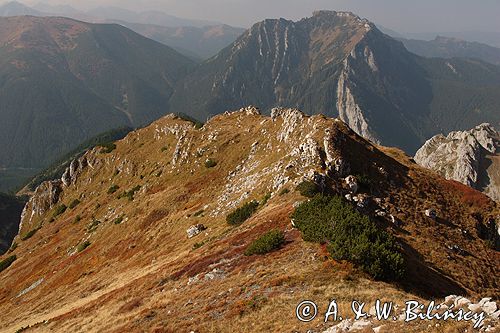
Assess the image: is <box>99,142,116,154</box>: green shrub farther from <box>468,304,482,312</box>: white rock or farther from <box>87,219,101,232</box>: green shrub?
<box>468,304,482,312</box>: white rock

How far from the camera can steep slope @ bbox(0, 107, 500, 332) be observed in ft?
96.0

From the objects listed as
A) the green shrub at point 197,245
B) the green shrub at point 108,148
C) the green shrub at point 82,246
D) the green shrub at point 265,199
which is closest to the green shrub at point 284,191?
the green shrub at point 265,199

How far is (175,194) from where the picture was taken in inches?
3243

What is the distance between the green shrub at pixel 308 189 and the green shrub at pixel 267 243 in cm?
1046

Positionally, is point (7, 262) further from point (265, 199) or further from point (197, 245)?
point (265, 199)

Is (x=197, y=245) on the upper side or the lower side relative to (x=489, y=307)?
lower

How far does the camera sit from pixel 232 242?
4359cm

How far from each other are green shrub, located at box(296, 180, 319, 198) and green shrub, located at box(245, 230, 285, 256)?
10457mm

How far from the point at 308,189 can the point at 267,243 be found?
43.3 feet

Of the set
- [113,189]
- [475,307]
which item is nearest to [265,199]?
[475,307]

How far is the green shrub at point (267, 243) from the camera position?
3734 cm

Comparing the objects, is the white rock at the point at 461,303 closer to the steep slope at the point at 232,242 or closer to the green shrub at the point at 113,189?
the steep slope at the point at 232,242

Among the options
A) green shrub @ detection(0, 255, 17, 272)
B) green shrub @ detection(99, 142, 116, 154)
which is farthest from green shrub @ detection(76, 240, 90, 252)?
green shrub @ detection(99, 142, 116, 154)

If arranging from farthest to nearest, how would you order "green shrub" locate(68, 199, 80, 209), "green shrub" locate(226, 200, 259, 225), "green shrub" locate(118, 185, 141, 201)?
"green shrub" locate(68, 199, 80, 209) → "green shrub" locate(118, 185, 141, 201) → "green shrub" locate(226, 200, 259, 225)
